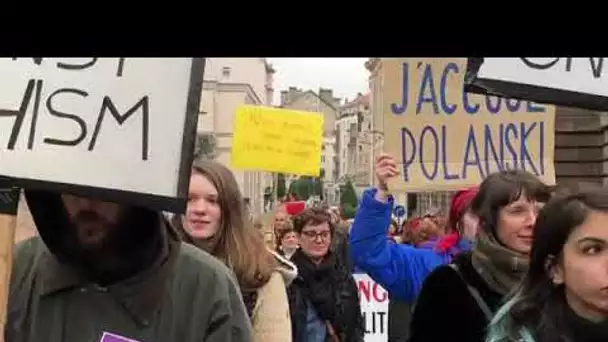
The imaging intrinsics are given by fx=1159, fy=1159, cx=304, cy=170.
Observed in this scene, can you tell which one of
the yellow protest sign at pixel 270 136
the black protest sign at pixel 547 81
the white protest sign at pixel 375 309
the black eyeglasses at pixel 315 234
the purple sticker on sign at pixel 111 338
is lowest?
the white protest sign at pixel 375 309

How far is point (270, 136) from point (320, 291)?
2.28m

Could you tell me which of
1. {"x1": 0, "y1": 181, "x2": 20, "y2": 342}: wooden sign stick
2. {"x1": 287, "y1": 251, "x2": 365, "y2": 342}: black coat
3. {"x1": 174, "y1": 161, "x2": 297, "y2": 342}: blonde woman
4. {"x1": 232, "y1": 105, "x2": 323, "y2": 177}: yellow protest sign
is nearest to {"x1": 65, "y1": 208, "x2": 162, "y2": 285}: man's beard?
{"x1": 0, "y1": 181, "x2": 20, "y2": 342}: wooden sign stick

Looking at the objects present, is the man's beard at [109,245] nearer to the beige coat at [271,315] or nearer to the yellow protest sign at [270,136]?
the beige coat at [271,315]

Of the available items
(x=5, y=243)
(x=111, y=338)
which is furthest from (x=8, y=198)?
(x=111, y=338)

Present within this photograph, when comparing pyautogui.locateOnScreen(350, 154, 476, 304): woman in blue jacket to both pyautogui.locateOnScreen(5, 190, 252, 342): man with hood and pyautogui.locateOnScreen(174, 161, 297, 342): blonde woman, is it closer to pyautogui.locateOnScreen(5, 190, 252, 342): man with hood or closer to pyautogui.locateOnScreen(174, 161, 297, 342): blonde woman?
pyautogui.locateOnScreen(174, 161, 297, 342): blonde woman

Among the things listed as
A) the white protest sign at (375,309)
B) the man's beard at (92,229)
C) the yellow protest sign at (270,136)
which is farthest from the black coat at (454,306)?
the white protest sign at (375,309)

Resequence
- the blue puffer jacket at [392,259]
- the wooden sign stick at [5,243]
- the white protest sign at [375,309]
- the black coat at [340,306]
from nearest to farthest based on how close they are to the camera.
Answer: the wooden sign stick at [5,243], the blue puffer jacket at [392,259], the black coat at [340,306], the white protest sign at [375,309]

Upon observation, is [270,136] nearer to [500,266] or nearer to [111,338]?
[500,266]

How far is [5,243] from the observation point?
94.0 inches

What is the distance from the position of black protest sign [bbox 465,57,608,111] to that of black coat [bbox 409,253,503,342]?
532mm

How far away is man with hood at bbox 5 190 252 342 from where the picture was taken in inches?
105

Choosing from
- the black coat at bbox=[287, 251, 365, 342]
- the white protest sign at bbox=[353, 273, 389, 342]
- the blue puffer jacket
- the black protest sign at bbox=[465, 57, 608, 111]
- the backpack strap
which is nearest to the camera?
the backpack strap

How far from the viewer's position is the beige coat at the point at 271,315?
386cm
